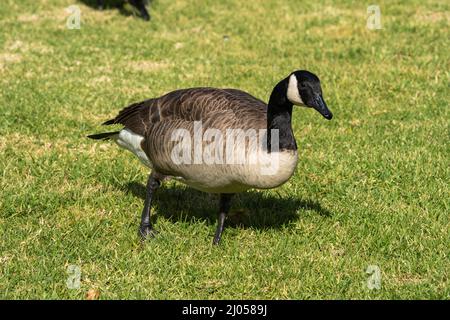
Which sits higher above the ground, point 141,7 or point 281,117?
point 281,117

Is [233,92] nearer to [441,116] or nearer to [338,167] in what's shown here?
[338,167]

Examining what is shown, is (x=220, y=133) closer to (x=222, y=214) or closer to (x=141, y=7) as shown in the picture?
(x=222, y=214)

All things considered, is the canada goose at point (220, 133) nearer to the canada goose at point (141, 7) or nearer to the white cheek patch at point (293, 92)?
the white cheek patch at point (293, 92)

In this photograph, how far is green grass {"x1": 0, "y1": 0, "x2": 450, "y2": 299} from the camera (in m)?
5.51

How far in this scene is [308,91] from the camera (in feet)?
16.4

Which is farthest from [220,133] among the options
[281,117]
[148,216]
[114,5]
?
[114,5]

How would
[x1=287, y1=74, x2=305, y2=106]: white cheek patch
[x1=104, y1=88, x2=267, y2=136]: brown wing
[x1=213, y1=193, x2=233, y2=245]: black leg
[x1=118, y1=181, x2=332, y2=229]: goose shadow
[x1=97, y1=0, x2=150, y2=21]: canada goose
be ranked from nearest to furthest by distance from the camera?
1. [x1=287, y1=74, x2=305, y2=106]: white cheek patch
2. [x1=104, y1=88, x2=267, y2=136]: brown wing
3. [x1=213, y1=193, x2=233, y2=245]: black leg
4. [x1=118, y1=181, x2=332, y2=229]: goose shadow
5. [x1=97, y1=0, x2=150, y2=21]: canada goose

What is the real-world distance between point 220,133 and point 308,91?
0.84 metres

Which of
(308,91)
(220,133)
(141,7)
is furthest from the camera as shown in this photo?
(141,7)

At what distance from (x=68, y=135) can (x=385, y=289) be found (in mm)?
5180

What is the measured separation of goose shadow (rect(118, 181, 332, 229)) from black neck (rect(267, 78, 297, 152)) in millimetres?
1505

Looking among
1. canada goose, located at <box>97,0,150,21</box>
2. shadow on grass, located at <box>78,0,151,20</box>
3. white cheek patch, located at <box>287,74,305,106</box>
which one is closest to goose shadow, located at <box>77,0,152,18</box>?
shadow on grass, located at <box>78,0,151,20</box>

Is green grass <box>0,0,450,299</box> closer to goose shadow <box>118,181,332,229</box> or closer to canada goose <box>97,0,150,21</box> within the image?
goose shadow <box>118,181,332,229</box>

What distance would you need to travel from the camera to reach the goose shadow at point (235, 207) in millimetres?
6588
